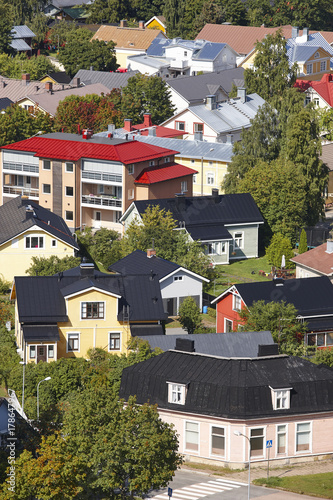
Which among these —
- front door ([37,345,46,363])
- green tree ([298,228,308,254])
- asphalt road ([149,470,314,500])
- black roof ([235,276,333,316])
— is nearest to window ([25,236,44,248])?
front door ([37,345,46,363])

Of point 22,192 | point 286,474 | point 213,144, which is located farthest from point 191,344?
point 213,144

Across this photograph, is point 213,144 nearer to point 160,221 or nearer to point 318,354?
point 160,221

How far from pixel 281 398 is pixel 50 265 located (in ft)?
91.0

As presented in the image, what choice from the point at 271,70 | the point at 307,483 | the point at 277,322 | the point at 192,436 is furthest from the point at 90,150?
the point at 307,483

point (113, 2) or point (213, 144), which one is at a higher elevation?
point (113, 2)

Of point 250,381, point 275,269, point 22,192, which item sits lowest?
point 250,381

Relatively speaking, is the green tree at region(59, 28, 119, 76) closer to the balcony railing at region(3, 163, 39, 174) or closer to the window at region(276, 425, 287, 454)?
the balcony railing at region(3, 163, 39, 174)

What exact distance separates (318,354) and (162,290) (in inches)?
558

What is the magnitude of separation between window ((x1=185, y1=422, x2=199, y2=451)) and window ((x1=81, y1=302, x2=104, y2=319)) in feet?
44.5

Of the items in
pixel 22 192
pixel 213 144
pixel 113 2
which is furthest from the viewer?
pixel 113 2

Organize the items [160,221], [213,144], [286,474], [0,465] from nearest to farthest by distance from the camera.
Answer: [0,465] → [286,474] → [160,221] → [213,144]

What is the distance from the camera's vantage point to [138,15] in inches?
7505

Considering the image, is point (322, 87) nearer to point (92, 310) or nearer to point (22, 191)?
point (22, 191)

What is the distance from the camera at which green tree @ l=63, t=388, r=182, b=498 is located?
42.5m
